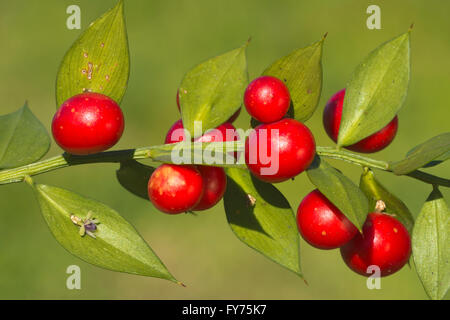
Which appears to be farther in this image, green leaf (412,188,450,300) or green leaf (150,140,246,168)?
green leaf (412,188,450,300)

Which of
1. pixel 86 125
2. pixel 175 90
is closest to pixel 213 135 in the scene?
pixel 86 125

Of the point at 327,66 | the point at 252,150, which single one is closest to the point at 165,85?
the point at 327,66

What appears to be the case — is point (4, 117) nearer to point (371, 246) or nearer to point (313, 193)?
point (313, 193)

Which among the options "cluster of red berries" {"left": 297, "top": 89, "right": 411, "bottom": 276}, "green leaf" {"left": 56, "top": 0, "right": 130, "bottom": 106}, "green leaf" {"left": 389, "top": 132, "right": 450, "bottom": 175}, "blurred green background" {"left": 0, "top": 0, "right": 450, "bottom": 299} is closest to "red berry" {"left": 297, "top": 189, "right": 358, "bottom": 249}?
"cluster of red berries" {"left": 297, "top": 89, "right": 411, "bottom": 276}

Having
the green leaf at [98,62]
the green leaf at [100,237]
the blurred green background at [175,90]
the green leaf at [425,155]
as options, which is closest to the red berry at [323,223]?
the green leaf at [425,155]

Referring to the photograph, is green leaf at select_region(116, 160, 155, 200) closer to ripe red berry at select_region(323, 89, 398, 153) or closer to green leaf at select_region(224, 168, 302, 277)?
green leaf at select_region(224, 168, 302, 277)

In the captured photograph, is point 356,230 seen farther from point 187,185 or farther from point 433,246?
point 187,185
